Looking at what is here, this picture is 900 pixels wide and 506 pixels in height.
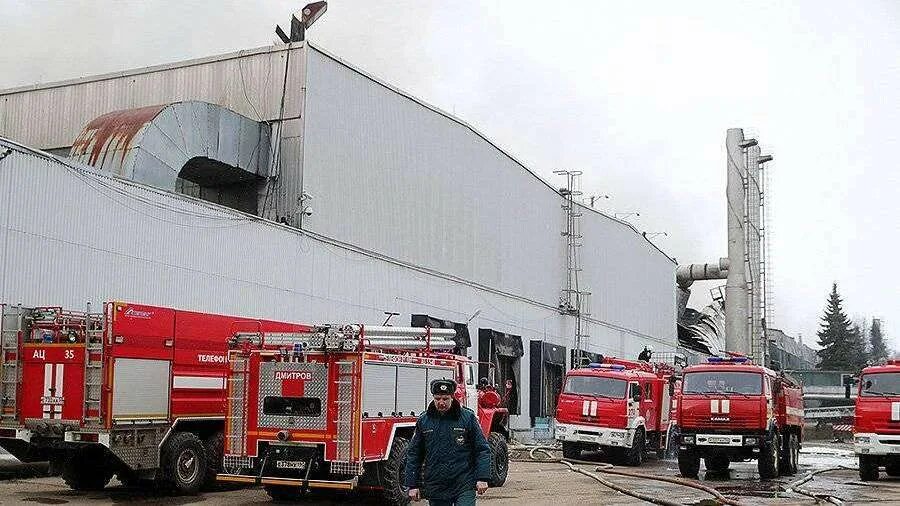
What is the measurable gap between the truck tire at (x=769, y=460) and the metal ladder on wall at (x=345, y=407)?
37.0ft

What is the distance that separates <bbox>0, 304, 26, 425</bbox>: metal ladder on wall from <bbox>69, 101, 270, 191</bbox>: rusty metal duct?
10.3m

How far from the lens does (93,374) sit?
16.2 metres

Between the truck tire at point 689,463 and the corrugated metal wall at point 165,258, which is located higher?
the corrugated metal wall at point 165,258

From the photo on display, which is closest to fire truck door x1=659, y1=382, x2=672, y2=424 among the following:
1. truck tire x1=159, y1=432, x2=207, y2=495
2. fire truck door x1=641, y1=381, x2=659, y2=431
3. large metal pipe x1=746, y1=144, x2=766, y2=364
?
fire truck door x1=641, y1=381, x2=659, y2=431

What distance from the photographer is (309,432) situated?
15195mm

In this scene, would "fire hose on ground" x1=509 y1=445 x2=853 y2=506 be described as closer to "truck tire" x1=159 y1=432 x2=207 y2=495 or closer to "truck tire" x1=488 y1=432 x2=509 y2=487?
"truck tire" x1=488 y1=432 x2=509 y2=487

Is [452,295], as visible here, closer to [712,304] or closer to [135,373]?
[135,373]

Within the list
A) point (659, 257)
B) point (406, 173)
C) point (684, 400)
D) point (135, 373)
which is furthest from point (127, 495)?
point (659, 257)

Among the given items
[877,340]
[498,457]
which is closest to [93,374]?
[498,457]

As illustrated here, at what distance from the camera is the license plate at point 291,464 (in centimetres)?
1506

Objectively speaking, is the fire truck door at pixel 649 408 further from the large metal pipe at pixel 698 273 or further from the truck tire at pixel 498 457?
the large metal pipe at pixel 698 273

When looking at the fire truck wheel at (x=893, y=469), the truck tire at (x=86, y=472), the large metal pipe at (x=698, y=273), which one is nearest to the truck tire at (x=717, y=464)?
the fire truck wheel at (x=893, y=469)

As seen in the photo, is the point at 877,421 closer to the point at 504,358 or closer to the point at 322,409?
the point at 322,409

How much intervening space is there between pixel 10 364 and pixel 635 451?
1738 centimetres
